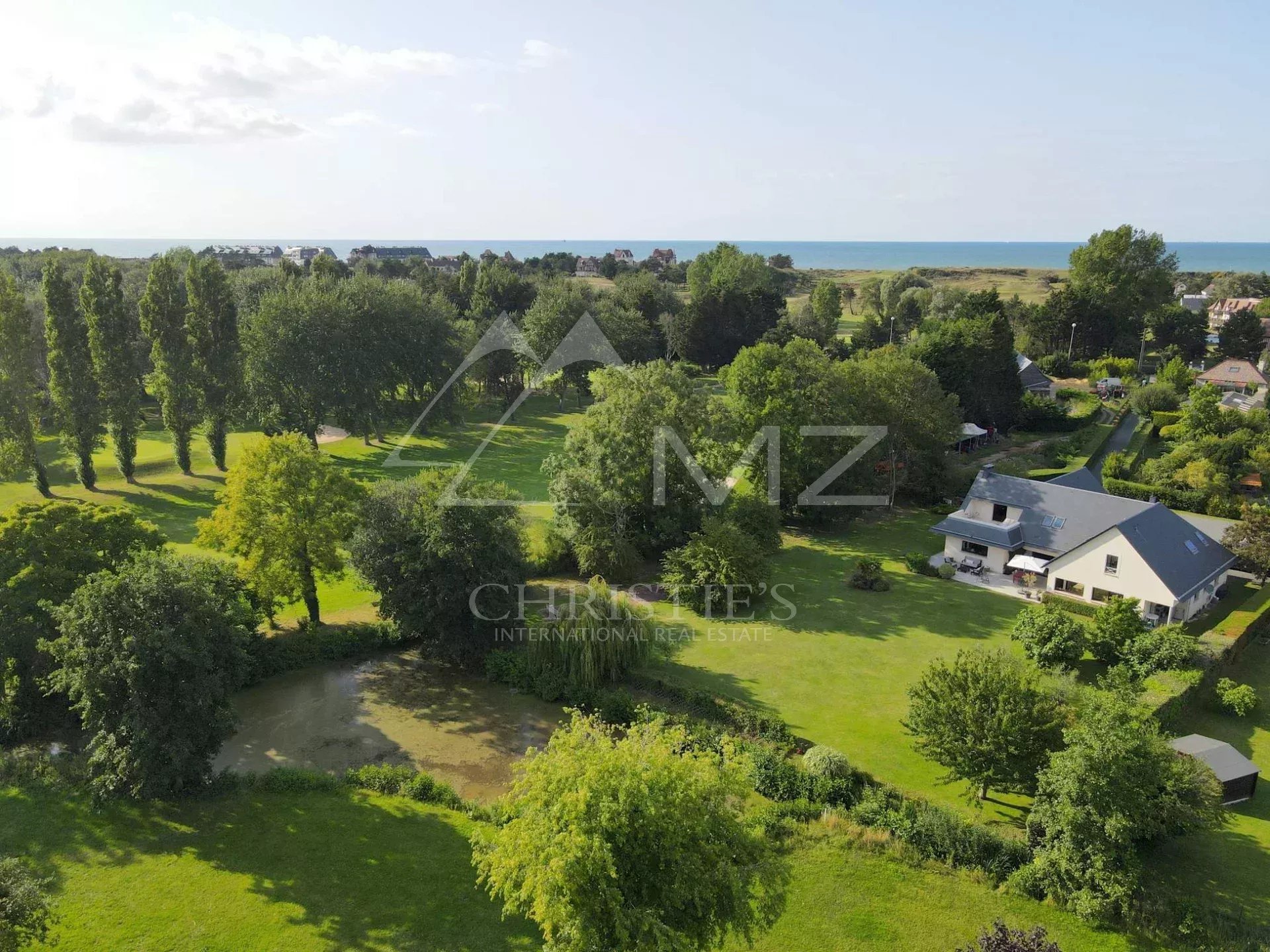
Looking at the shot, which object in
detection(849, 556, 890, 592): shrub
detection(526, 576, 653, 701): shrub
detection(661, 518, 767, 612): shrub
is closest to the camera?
detection(526, 576, 653, 701): shrub

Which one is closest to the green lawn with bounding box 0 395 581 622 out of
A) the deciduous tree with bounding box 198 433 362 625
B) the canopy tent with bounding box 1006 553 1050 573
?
the deciduous tree with bounding box 198 433 362 625

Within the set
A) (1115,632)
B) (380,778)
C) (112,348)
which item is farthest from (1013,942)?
(112,348)

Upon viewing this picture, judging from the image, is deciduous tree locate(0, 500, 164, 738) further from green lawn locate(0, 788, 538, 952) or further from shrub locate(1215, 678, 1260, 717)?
shrub locate(1215, 678, 1260, 717)

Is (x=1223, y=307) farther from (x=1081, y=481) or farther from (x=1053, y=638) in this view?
(x=1053, y=638)

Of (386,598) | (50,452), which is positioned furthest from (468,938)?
(50,452)

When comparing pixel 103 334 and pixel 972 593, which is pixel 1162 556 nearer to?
pixel 972 593

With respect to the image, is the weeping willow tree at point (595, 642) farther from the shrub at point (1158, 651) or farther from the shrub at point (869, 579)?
the shrub at point (1158, 651)
